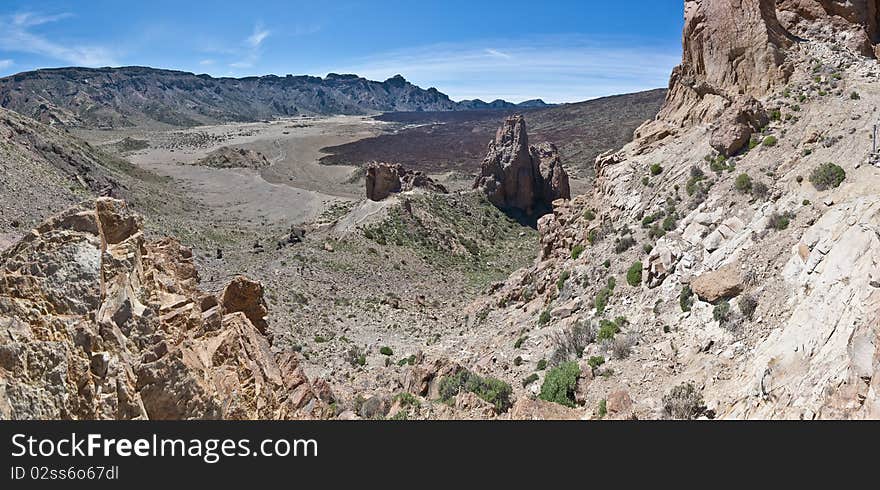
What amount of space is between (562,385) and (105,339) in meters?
8.62

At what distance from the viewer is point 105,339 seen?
17.7 ft

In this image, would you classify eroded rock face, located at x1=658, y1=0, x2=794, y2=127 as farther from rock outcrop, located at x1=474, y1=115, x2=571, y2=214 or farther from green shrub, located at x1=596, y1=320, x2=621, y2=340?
rock outcrop, located at x1=474, y1=115, x2=571, y2=214

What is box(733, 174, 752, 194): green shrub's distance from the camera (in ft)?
47.8

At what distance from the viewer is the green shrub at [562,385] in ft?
36.2

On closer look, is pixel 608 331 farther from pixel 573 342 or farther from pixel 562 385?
pixel 562 385

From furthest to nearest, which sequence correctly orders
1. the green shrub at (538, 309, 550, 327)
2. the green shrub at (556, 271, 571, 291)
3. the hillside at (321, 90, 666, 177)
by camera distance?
the hillside at (321, 90, 666, 177)
the green shrub at (556, 271, 571, 291)
the green shrub at (538, 309, 550, 327)

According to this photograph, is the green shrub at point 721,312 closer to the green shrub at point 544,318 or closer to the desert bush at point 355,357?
the green shrub at point 544,318

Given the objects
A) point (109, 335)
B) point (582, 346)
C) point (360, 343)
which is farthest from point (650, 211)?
point (109, 335)

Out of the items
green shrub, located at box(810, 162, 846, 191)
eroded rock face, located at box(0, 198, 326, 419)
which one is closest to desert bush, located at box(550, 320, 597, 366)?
green shrub, located at box(810, 162, 846, 191)

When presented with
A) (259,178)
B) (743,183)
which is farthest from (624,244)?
(259,178)

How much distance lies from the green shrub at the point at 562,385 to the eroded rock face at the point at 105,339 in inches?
221

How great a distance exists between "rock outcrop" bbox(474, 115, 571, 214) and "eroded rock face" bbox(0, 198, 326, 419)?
1620 inches

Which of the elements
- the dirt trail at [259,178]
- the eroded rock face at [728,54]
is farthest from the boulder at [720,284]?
the dirt trail at [259,178]

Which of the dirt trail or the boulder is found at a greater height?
the dirt trail
